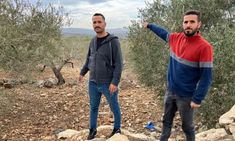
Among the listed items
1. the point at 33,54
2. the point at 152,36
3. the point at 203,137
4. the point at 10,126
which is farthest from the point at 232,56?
the point at 33,54

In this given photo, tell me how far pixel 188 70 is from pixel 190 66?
6 cm

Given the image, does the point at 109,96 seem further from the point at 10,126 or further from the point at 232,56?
the point at 10,126

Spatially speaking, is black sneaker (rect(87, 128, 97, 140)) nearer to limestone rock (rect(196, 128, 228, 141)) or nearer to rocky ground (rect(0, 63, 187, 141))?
limestone rock (rect(196, 128, 228, 141))

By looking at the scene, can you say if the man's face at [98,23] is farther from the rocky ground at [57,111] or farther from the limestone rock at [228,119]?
the rocky ground at [57,111]

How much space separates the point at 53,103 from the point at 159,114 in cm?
403

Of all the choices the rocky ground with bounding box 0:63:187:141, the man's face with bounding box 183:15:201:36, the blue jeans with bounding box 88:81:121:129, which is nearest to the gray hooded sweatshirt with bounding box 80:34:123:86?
the blue jeans with bounding box 88:81:121:129

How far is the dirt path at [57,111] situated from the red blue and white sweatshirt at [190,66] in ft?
15.7

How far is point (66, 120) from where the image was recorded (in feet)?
39.8

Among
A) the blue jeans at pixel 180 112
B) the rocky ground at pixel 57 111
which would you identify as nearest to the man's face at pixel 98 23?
the blue jeans at pixel 180 112

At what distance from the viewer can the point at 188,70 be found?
5609 millimetres

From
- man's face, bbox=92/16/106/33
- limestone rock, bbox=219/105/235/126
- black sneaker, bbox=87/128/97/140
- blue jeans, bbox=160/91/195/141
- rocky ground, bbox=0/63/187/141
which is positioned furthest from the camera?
rocky ground, bbox=0/63/187/141

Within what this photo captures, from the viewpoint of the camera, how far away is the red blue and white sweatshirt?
545cm

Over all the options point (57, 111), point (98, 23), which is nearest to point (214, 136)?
point (98, 23)

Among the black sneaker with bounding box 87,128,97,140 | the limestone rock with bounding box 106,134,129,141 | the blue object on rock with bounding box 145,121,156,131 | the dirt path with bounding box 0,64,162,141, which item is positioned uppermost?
the limestone rock with bounding box 106,134,129,141
